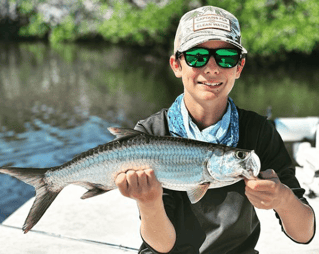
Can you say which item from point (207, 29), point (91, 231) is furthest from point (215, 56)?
point (91, 231)

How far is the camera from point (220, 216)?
248cm

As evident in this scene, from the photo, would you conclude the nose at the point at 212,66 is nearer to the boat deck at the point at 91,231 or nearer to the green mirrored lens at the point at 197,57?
the green mirrored lens at the point at 197,57

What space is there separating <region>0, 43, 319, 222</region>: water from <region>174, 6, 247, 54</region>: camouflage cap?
253 inches

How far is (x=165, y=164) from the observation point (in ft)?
7.06

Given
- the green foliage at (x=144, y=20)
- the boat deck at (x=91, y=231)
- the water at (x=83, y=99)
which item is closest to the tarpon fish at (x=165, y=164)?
the boat deck at (x=91, y=231)

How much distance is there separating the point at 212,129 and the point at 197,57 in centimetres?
46

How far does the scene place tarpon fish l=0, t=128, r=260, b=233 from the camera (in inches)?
80.7

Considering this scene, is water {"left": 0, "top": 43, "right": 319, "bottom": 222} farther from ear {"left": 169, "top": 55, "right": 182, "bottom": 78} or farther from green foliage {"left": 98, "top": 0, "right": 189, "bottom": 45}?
ear {"left": 169, "top": 55, "right": 182, "bottom": 78}

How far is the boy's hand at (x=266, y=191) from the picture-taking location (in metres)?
2.02

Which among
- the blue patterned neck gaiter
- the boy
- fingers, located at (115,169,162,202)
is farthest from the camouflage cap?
fingers, located at (115,169,162,202)

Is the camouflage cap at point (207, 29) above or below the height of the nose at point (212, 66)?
above

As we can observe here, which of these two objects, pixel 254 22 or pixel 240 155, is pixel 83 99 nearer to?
pixel 254 22

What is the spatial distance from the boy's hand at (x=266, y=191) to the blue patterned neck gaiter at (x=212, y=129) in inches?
14.8

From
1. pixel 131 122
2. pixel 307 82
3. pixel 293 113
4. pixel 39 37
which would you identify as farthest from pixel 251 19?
pixel 39 37
